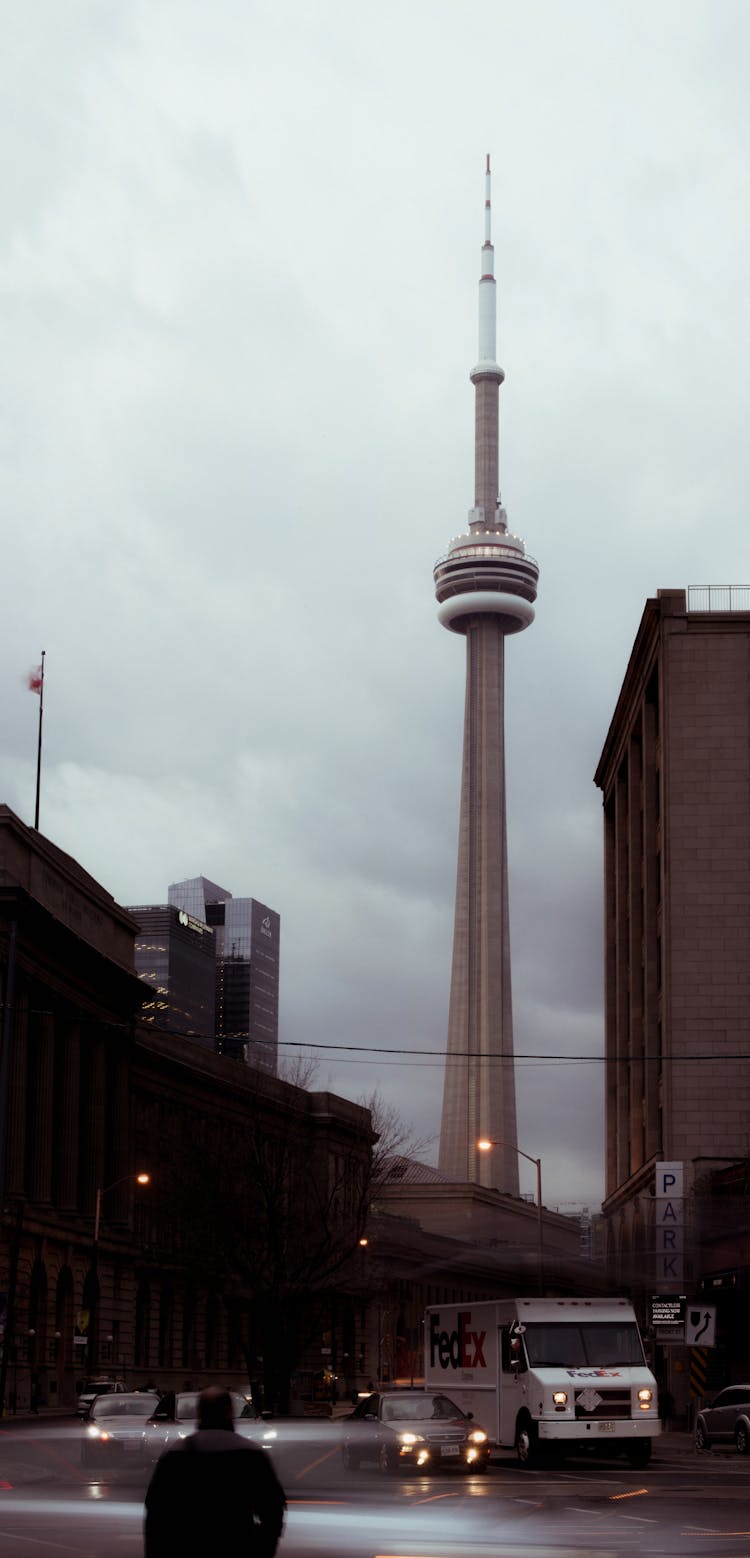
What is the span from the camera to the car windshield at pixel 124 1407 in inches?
1364

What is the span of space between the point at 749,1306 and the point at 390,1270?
43.3m

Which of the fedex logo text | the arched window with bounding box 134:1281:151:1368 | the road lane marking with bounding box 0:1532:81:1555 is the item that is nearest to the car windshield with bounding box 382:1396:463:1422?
the fedex logo text

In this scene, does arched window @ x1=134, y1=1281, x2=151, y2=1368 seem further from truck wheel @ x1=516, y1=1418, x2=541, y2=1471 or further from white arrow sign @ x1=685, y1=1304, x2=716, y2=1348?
truck wheel @ x1=516, y1=1418, x2=541, y2=1471

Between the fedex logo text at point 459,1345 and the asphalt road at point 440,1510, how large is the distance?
2.37m

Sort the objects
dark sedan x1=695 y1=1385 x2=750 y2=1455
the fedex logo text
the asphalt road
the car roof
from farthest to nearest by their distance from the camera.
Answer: dark sedan x1=695 y1=1385 x2=750 y2=1455 < the fedex logo text < the car roof < the asphalt road

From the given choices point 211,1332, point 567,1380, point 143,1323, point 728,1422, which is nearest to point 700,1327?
point 728,1422

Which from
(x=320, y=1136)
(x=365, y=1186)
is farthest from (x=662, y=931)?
(x=320, y=1136)

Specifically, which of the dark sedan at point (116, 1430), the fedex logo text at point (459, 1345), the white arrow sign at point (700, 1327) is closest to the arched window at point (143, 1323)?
the white arrow sign at point (700, 1327)

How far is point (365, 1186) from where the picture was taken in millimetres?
77438

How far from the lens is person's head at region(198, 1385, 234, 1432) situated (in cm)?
915

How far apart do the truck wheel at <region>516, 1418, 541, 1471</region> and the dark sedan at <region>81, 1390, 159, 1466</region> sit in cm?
685

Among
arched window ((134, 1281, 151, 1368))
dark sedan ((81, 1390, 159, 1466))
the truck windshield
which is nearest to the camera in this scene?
dark sedan ((81, 1390, 159, 1466))

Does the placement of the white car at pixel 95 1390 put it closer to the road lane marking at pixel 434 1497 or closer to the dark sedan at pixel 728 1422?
the dark sedan at pixel 728 1422

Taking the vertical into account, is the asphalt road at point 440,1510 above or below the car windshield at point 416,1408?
below
